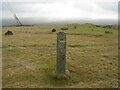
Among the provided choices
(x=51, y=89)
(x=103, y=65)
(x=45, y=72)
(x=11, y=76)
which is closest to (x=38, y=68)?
(x=45, y=72)

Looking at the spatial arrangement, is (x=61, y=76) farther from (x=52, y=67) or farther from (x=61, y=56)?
(x=52, y=67)

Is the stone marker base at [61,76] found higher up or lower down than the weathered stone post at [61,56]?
lower down

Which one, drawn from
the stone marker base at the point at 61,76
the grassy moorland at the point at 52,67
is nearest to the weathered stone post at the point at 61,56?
the stone marker base at the point at 61,76

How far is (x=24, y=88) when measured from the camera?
14305mm

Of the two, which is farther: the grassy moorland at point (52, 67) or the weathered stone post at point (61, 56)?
the weathered stone post at point (61, 56)

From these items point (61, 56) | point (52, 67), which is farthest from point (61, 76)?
point (52, 67)

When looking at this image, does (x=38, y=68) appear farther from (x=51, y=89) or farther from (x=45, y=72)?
(x=51, y=89)

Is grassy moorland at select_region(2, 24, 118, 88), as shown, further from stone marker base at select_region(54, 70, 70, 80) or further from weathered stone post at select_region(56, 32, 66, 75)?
weathered stone post at select_region(56, 32, 66, 75)

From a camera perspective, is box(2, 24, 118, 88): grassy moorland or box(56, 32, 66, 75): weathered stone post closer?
box(2, 24, 118, 88): grassy moorland

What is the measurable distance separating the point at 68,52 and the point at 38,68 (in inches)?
189

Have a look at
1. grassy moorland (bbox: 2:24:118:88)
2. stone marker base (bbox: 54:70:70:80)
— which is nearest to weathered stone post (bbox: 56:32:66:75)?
stone marker base (bbox: 54:70:70:80)

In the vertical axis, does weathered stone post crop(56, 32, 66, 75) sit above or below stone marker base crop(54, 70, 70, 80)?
above

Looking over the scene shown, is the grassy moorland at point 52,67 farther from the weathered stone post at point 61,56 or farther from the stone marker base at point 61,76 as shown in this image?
the weathered stone post at point 61,56

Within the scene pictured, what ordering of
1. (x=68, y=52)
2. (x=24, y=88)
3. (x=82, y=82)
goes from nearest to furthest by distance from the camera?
(x=24, y=88), (x=82, y=82), (x=68, y=52)
